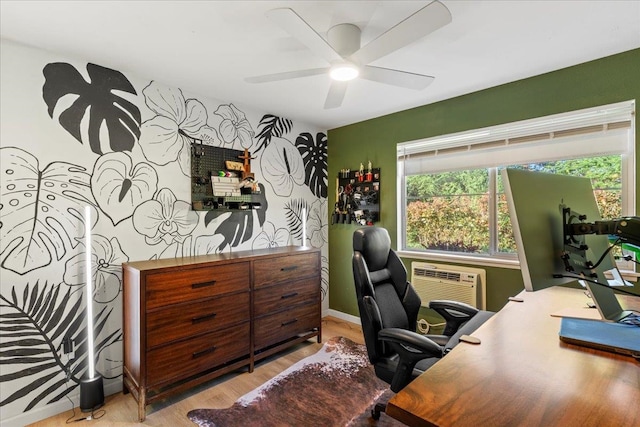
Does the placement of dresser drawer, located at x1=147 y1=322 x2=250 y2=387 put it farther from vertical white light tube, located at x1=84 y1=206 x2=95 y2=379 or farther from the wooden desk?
the wooden desk

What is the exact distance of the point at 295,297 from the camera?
286 cm

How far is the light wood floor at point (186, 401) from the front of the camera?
1.96 metres

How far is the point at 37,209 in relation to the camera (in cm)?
198

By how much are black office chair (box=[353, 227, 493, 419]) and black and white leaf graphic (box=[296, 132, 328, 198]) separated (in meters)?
1.83

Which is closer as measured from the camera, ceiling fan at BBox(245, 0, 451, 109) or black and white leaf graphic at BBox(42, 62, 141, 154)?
ceiling fan at BBox(245, 0, 451, 109)

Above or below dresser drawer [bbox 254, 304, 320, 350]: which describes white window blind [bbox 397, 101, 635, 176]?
above

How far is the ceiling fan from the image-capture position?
4.35 ft

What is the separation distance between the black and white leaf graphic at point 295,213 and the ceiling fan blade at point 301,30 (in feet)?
6.48

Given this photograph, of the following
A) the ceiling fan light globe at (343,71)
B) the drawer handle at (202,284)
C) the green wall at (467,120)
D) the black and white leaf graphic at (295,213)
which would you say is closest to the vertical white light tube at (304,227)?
the black and white leaf graphic at (295,213)

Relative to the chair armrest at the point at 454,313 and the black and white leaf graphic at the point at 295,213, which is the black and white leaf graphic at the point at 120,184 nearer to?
the black and white leaf graphic at the point at 295,213

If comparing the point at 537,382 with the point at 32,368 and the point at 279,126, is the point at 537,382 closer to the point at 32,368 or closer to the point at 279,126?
the point at 32,368

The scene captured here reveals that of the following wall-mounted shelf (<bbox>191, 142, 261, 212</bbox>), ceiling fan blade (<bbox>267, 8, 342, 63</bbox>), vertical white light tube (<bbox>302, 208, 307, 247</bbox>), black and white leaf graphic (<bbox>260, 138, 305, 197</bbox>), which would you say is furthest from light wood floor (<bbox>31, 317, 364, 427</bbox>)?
ceiling fan blade (<bbox>267, 8, 342, 63</bbox>)

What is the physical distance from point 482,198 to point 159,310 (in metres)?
2.76

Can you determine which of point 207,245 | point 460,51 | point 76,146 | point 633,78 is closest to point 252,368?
point 207,245
